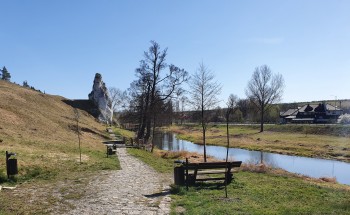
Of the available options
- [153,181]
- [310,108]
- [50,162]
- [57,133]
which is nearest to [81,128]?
[57,133]

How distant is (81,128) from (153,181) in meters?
23.6

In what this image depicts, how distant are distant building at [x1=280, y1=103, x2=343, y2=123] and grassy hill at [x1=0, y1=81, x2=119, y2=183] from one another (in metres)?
73.4

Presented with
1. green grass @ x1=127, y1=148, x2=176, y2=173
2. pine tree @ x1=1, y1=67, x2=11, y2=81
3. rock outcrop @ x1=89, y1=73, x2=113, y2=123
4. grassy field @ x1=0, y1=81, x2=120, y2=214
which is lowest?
A: green grass @ x1=127, y1=148, x2=176, y2=173

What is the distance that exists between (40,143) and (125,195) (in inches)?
509

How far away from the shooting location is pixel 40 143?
20922 millimetres

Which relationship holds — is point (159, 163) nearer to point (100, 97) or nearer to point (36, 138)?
point (36, 138)

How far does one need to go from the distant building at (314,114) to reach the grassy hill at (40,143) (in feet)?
241

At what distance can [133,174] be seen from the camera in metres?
14.4

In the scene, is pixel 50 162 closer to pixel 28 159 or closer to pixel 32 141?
pixel 28 159

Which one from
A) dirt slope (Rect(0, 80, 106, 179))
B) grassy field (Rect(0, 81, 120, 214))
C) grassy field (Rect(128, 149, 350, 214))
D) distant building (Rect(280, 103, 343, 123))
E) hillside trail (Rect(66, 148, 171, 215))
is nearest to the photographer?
grassy field (Rect(128, 149, 350, 214))

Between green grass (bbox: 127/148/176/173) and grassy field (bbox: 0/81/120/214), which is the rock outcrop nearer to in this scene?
grassy field (bbox: 0/81/120/214)

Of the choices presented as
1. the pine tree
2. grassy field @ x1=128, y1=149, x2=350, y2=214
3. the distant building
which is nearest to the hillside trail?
grassy field @ x1=128, y1=149, x2=350, y2=214

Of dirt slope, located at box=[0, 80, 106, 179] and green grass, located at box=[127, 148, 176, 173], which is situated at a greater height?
dirt slope, located at box=[0, 80, 106, 179]

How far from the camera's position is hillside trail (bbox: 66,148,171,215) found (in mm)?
8391
